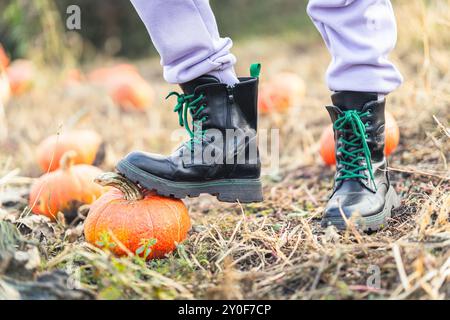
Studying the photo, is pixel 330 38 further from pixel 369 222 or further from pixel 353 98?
pixel 369 222

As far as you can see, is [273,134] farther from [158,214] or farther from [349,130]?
[158,214]

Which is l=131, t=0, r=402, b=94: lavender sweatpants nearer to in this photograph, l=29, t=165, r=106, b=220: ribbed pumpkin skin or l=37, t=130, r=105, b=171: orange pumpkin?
l=29, t=165, r=106, b=220: ribbed pumpkin skin

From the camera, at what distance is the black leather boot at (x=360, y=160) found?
1927mm

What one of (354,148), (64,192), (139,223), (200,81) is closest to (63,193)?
(64,192)

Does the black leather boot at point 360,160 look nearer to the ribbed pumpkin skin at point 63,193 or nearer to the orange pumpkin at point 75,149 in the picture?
the ribbed pumpkin skin at point 63,193

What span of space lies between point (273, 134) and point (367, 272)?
1.80 meters

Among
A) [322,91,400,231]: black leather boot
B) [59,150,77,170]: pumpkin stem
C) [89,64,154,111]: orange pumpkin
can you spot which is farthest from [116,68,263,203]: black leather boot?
[89,64,154,111]: orange pumpkin

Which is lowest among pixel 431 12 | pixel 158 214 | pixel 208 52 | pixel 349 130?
pixel 158 214

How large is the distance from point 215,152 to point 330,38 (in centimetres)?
52

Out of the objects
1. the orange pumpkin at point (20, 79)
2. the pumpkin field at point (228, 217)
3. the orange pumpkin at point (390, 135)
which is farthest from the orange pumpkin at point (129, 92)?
the orange pumpkin at point (390, 135)

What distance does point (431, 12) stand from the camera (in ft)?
12.9

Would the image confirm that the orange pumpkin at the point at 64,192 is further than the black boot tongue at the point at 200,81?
Yes

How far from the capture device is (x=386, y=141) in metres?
2.59

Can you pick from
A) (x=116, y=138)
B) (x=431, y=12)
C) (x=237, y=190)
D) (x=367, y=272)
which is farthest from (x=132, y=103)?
(x=367, y=272)
